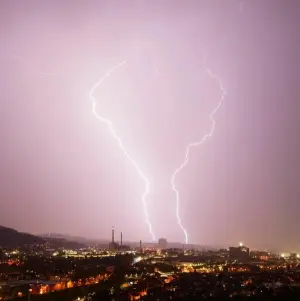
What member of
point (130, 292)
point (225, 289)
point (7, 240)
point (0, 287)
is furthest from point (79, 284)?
point (7, 240)

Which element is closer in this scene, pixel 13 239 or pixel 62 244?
pixel 13 239

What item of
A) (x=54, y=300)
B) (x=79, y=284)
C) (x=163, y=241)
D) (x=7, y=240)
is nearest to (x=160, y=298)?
(x=54, y=300)

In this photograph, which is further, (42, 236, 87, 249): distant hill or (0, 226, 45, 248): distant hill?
(42, 236, 87, 249): distant hill

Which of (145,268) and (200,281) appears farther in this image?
(145,268)

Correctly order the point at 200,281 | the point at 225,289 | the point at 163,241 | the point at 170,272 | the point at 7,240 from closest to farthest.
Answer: the point at 225,289
the point at 200,281
the point at 170,272
the point at 7,240
the point at 163,241

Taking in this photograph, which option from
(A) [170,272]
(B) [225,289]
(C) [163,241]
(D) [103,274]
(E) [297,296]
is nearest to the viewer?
(E) [297,296]

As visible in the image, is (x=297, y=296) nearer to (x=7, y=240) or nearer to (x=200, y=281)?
(x=200, y=281)

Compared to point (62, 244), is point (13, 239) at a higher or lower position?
higher

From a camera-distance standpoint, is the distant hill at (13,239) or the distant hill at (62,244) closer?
the distant hill at (13,239)

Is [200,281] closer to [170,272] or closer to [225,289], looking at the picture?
[225,289]
